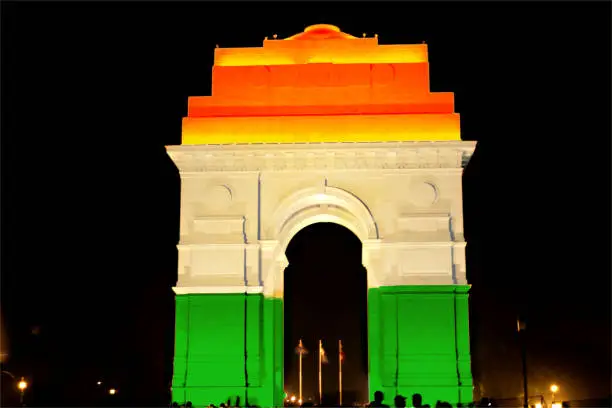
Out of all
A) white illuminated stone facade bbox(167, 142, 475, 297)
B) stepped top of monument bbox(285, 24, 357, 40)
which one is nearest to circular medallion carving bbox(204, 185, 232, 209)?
white illuminated stone facade bbox(167, 142, 475, 297)

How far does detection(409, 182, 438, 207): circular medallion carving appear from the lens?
26969mm

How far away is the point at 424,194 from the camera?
26984mm

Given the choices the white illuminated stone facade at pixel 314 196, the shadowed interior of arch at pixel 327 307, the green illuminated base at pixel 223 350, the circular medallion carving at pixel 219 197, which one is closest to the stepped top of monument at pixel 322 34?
the white illuminated stone facade at pixel 314 196

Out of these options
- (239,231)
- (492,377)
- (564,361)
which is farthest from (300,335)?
(239,231)

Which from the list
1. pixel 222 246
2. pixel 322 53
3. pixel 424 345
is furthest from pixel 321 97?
pixel 424 345

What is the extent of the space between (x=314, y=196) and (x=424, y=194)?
126 inches

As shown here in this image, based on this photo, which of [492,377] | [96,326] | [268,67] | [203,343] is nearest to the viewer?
[203,343]

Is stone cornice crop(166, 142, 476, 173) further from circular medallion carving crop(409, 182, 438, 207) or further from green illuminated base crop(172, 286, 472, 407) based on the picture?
green illuminated base crop(172, 286, 472, 407)

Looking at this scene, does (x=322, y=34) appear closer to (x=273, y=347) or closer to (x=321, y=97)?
(x=321, y=97)

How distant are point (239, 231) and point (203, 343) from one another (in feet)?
11.0

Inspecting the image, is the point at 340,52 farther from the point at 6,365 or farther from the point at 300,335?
the point at 6,365

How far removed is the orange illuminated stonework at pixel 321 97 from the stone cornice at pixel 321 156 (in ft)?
1.44

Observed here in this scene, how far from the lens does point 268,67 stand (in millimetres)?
28375

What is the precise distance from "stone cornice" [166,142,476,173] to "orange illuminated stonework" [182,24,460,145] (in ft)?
1.44
